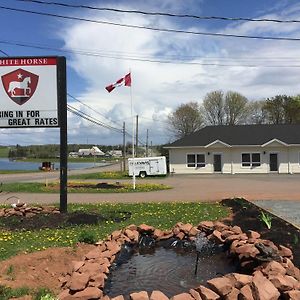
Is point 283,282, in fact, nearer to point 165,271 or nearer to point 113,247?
point 165,271

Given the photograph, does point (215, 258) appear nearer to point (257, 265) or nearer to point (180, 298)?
point (257, 265)

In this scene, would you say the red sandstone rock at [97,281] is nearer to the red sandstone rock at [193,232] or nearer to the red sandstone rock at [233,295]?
the red sandstone rock at [233,295]

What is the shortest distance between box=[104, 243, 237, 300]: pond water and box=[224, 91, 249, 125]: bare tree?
7973cm

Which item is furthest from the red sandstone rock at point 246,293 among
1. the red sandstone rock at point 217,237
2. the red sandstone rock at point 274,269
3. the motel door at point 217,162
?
the motel door at point 217,162

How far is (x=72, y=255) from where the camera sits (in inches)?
327

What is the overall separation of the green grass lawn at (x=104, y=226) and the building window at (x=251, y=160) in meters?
29.0

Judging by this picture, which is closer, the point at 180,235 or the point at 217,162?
the point at 180,235

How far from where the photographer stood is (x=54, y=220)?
41.8ft

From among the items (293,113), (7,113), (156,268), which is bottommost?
(156,268)

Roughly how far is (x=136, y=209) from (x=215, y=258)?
7.73m

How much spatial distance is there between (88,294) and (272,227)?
6.54 metres

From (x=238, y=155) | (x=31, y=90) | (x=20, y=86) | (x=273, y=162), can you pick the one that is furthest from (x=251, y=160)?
(x=20, y=86)

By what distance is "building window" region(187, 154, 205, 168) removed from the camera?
149 feet

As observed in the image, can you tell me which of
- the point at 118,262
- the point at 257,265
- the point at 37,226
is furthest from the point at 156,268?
the point at 37,226
